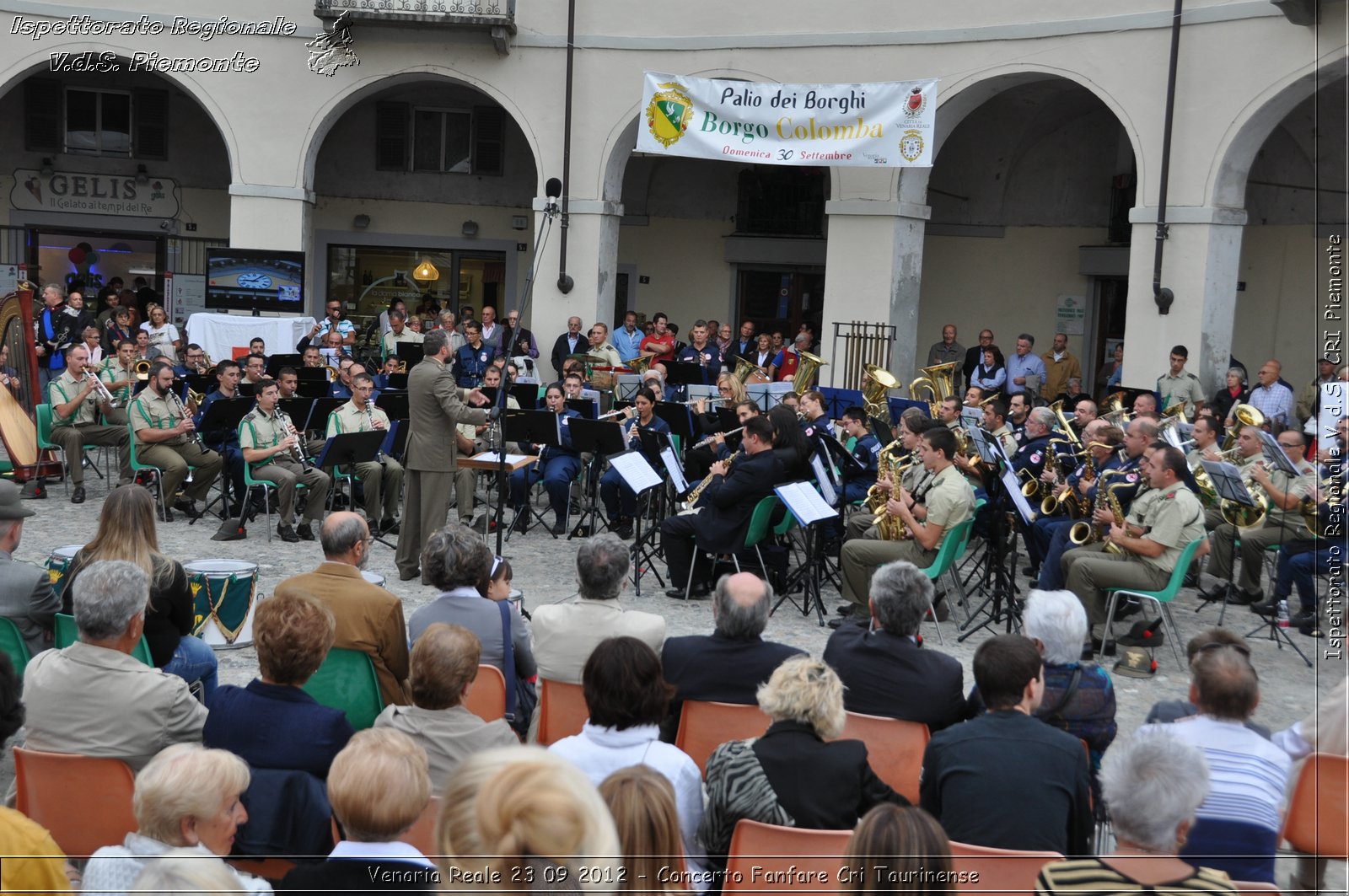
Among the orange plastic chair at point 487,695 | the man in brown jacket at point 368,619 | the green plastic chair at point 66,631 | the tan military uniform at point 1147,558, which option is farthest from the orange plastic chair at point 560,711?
the tan military uniform at point 1147,558

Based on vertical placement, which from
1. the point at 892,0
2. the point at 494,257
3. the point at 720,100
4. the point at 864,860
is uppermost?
the point at 892,0

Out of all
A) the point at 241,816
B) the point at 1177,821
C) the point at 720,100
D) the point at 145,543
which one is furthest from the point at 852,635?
the point at 720,100

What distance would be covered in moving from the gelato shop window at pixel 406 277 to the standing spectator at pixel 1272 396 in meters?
12.5

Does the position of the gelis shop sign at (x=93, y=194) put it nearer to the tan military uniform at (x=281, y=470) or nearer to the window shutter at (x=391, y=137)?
the window shutter at (x=391, y=137)

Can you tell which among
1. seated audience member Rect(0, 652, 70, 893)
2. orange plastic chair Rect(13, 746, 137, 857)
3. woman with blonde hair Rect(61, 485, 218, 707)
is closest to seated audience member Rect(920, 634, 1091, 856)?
seated audience member Rect(0, 652, 70, 893)

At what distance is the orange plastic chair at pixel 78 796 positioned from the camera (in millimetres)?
3986

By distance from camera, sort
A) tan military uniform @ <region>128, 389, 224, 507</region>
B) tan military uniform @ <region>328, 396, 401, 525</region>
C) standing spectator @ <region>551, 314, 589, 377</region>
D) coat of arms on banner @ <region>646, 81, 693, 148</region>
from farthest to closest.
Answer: standing spectator @ <region>551, 314, 589, 377</region> → coat of arms on banner @ <region>646, 81, 693, 148</region> → tan military uniform @ <region>328, 396, 401, 525</region> → tan military uniform @ <region>128, 389, 224, 507</region>

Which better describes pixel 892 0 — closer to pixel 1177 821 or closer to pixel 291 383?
pixel 291 383

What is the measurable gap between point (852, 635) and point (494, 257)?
17.7 metres

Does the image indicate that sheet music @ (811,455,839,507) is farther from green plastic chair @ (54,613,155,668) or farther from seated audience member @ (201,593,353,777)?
seated audience member @ (201,593,353,777)

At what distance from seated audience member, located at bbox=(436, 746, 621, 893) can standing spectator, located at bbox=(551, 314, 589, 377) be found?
1454 centimetres

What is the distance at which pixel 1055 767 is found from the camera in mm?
3877

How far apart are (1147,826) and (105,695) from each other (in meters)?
3.26

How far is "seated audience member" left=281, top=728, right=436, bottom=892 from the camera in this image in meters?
3.14
